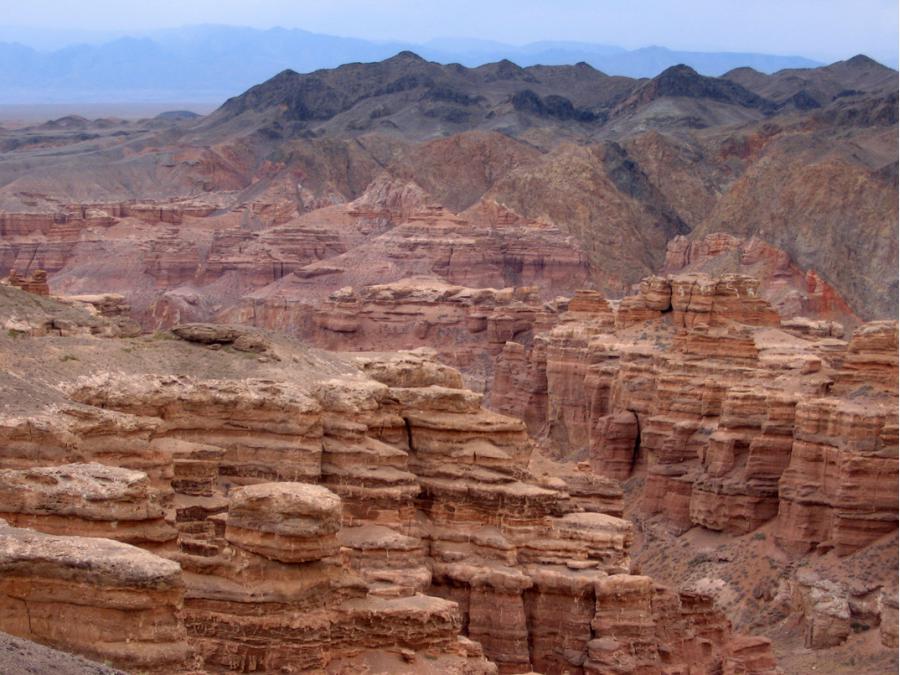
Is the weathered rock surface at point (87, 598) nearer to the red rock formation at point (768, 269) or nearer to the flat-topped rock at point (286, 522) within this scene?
the flat-topped rock at point (286, 522)

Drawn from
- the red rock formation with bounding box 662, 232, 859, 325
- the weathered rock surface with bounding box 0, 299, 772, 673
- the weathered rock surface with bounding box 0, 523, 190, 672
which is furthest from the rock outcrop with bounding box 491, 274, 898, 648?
the red rock formation with bounding box 662, 232, 859, 325

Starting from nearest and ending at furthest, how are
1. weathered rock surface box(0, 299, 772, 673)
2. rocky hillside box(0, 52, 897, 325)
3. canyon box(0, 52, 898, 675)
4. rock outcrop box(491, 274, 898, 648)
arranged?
1. canyon box(0, 52, 898, 675)
2. weathered rock surface box(0, 299, 772, 673)
3. rock outcrop box(491, 274, 898, 648)
4. rocky hillside box(0, 52, 897, 325)

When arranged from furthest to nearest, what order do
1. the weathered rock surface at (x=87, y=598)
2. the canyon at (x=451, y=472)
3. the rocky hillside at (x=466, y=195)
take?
the rocky hillside at (x=466, y=195) → the canyon at (x=451, y=472) → the weathered rock surface at (x=87, y=598)

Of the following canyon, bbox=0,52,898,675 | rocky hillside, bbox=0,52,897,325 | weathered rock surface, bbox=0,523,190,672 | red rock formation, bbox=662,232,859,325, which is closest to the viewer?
weathered rock surface, bbox=0,523,190,672

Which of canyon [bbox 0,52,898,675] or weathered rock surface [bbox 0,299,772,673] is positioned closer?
canyon [bbox 0,52,898,675]

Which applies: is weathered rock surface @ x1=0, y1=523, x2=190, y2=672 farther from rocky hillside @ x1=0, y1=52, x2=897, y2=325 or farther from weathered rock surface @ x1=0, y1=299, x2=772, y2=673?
rocky hillside @ x1=0, y1=52, x2=897, y2=325

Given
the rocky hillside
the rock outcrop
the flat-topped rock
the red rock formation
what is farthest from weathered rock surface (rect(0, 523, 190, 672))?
the rocky hillside

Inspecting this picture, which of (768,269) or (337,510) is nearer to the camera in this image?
(337,510)

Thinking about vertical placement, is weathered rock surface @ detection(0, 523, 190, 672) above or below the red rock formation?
above

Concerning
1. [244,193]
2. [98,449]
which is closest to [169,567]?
[98,449]

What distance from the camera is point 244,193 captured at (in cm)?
16962

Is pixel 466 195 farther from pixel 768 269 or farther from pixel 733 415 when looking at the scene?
pixel 733 415

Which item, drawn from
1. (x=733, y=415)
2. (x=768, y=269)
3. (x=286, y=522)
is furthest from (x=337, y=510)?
(x=768, y=269)

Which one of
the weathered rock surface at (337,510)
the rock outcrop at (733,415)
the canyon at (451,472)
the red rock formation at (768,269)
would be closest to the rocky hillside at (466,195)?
the red rock formation at (768,269)
